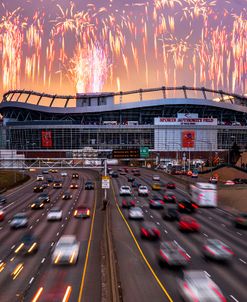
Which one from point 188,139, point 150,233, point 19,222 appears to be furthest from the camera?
point 188,139

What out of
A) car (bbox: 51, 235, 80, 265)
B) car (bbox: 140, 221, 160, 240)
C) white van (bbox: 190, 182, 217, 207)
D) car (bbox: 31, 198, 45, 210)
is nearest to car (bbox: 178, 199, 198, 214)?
white van (bbox: 190, 182, 217, 207)

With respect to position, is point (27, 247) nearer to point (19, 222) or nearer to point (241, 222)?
point (19, 222)

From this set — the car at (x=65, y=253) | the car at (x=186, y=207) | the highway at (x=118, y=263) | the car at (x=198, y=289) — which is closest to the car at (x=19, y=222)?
the highway at (x=118, y=263)

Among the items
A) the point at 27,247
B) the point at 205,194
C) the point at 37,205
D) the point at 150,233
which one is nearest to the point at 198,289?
the point at 150,233

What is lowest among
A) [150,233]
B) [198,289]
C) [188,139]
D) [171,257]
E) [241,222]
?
[241,222]

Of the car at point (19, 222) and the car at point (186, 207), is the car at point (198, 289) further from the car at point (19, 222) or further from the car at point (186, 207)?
the car at point (186, 207)

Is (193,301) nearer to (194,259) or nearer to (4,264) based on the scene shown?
(194,259)
